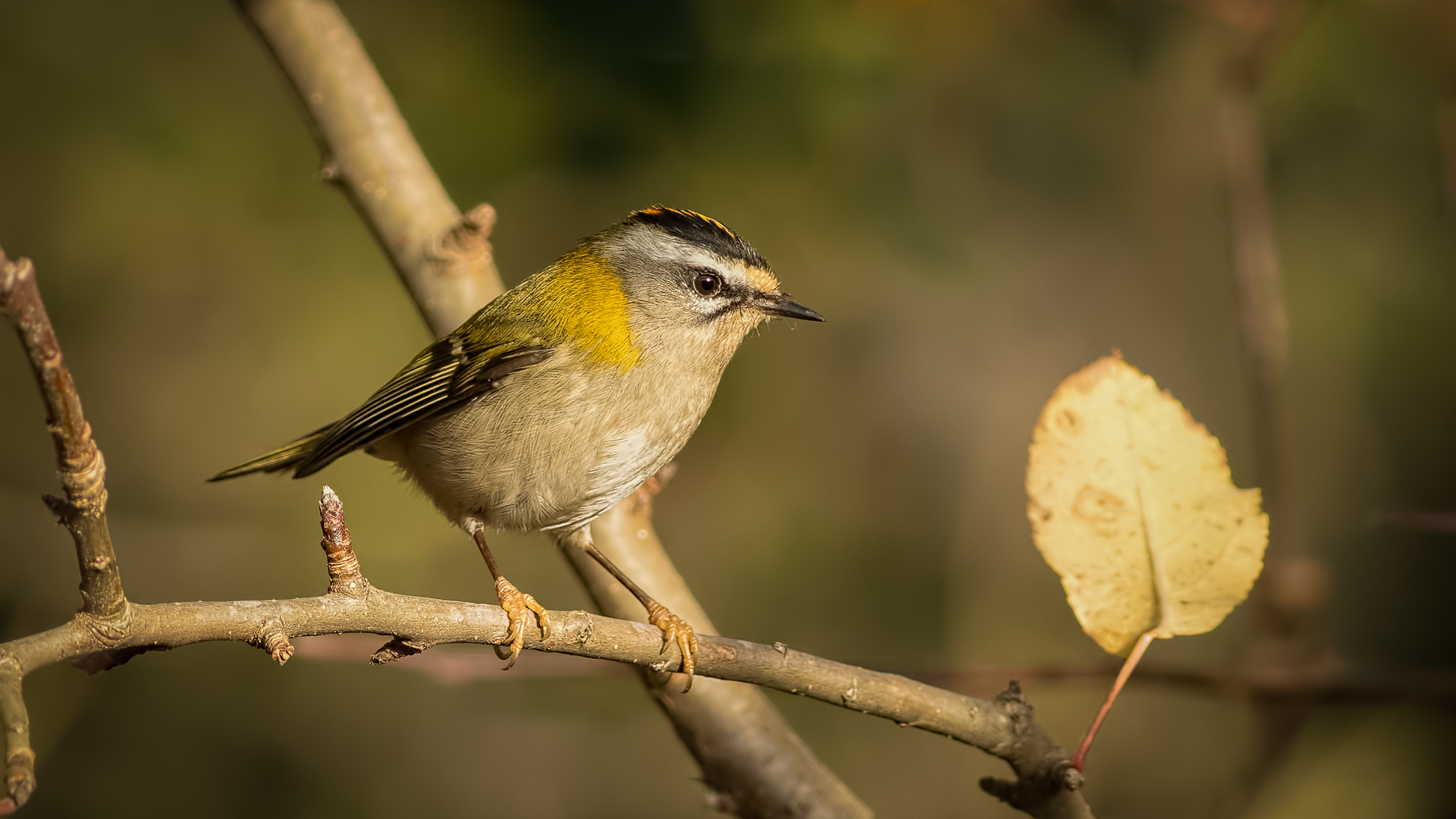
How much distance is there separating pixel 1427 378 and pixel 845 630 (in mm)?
1709

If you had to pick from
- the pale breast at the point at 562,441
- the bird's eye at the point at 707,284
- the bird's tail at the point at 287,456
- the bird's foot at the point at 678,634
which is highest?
the bird's tail at the point at 287,456

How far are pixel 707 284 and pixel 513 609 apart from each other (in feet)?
2.34

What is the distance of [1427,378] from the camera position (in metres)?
2.89

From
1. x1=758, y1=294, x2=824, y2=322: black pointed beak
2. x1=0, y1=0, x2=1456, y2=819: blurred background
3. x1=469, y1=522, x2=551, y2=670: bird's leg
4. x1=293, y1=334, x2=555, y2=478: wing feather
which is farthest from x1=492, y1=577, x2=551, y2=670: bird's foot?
x1=0, y1=0, x2=1456, y2=819: blurred background

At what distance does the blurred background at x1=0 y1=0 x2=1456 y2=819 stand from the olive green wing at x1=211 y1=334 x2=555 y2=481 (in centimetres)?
86

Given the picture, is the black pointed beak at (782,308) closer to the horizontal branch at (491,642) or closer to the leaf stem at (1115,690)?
the horizontal branch at (491,642)

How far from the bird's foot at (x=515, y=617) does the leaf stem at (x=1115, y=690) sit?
22.6 inches

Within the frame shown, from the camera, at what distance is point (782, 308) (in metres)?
1.93

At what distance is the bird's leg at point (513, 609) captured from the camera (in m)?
1.14

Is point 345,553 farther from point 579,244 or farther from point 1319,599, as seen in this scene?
point 1319,599

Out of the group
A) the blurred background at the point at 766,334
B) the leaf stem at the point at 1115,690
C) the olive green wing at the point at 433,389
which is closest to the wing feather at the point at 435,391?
the olive green wing at the point at 433,389

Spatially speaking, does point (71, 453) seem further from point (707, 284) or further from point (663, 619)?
point (707, 284)

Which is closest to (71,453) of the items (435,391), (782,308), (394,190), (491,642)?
(491,642)

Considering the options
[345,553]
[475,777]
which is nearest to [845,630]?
[475,777]
